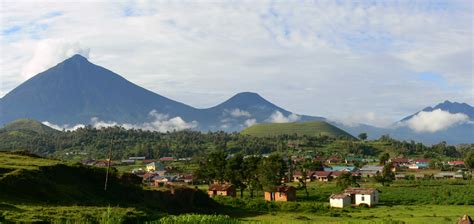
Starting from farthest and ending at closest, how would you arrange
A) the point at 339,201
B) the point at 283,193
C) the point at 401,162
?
1. the point at 401,162
2. the point at 283,193
3. the point at 339,201

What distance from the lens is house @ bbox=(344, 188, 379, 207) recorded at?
64.1m

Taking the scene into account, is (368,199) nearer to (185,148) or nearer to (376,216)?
(376,216)

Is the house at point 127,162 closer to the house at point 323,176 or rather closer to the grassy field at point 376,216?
the house at point 323,176

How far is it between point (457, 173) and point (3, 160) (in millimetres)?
96240

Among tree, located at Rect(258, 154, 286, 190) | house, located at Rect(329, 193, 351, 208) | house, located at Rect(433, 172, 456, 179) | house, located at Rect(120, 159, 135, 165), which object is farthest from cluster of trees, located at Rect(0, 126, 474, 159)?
house, located at Rect(329, 193, 351, 208)

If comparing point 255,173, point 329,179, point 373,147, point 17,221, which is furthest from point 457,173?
point 17,221

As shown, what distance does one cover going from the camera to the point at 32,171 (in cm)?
4084

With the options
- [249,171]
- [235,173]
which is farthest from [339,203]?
[235,173]

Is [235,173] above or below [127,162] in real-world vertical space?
below

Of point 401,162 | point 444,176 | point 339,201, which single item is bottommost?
point 339,201

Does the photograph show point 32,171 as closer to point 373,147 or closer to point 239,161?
point 239,161

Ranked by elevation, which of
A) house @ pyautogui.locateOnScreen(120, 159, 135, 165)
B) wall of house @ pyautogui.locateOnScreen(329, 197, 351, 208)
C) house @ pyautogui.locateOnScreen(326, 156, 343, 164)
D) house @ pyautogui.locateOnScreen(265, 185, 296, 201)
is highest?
house @ pyautogui.locateOnScreen(326, 156, 343, 164)

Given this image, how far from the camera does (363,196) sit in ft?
214

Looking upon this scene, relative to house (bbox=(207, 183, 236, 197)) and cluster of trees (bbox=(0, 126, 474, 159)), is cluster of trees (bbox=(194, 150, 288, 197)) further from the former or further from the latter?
cluster of trees (bbox=(0, 126, 474, 159))
